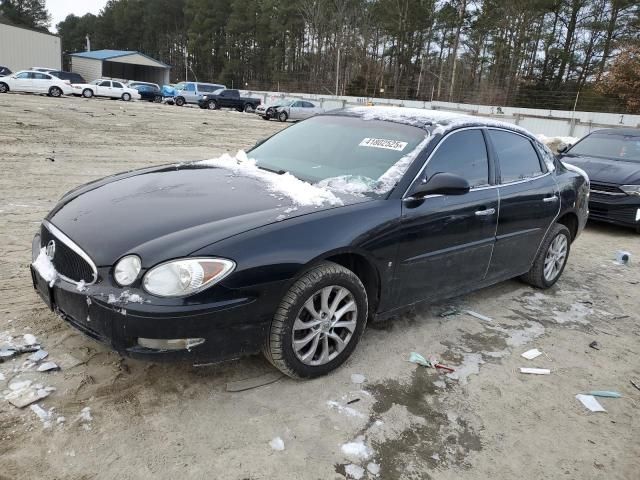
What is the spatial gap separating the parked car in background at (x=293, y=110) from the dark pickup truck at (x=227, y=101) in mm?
7265

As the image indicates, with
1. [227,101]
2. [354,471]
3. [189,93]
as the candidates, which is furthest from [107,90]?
[354,471]

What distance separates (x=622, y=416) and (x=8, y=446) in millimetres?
3453

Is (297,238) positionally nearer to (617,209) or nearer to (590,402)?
(590,402)

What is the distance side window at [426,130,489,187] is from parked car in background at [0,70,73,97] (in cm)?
3151

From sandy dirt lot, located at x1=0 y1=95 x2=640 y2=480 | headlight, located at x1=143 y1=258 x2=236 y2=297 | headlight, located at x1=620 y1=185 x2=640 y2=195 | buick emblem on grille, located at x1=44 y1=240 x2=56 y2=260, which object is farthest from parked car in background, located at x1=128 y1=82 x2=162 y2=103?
headlight, located at x1=143 y1=258 x2=236 y2=297

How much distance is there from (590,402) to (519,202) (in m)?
1.79

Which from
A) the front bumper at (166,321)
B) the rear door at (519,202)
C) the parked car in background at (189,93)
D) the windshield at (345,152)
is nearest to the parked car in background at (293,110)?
the parked car in background at (189,93)

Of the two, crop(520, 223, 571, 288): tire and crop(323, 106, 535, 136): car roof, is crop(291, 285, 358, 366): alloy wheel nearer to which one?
crop(323, 106, 535, 136): car roof

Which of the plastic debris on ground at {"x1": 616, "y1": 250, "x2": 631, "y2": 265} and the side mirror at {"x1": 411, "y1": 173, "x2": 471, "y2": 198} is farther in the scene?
the plastic debris on ground at {"x1": 616, "y1": 250, "x2": 631, "y2": 265}

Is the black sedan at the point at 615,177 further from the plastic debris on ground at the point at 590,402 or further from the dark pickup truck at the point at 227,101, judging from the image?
the dark pickup truck at the point at 227,101

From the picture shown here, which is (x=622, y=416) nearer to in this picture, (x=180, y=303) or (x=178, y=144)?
(x=180, y=303)

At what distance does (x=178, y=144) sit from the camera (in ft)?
46.3

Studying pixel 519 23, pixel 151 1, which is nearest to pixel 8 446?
pixel 519 23

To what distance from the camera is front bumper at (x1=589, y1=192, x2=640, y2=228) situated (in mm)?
7988
